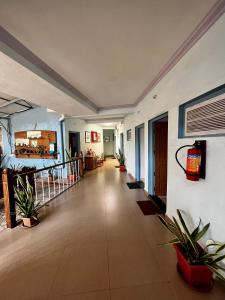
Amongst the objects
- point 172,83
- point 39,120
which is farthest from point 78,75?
point 39,120

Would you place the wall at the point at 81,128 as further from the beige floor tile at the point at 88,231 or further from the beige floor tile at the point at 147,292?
the beige floor tile at the point at 147,292

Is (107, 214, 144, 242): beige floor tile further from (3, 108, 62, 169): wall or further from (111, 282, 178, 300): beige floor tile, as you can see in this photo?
(3, 108, 62, 169): wall

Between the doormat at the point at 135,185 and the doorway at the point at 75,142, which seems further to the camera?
the doorway at the point at 75,142

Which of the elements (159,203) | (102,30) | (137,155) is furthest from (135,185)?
(102,30)

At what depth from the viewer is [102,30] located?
5.04 feet

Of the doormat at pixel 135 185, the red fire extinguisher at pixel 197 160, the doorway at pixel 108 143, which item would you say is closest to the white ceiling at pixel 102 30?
the red fire extinguisher at pixel 197 160

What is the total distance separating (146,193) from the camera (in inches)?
150

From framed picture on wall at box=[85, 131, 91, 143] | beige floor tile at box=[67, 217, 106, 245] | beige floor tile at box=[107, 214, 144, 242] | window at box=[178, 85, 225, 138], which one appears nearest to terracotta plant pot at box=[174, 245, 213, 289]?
beige floor tile at box=[107, 214, 144, 242]

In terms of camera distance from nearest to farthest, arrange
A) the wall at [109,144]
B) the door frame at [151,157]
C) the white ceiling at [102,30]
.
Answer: the white ceiling at [102,30]
the door frame at [151,157]
the wall at [109,144]

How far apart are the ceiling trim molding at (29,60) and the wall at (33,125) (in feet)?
9.19

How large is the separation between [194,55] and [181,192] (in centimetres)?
178

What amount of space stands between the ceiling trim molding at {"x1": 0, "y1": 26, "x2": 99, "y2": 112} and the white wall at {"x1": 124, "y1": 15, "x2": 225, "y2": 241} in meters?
1.96

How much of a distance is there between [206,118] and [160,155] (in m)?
2.06

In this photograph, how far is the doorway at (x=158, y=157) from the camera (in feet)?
11.3
